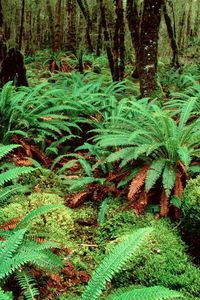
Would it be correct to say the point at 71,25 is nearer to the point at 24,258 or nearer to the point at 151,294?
the point at 24,258

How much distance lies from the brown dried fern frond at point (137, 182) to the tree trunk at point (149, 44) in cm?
320

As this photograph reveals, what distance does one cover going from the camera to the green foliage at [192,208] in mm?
3197

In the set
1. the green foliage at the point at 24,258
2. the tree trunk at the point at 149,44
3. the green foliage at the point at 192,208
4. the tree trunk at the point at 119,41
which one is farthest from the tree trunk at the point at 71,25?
the green foliage at the point at 24,258

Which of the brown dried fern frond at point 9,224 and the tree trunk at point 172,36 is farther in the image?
the tree trunk at point 172,36

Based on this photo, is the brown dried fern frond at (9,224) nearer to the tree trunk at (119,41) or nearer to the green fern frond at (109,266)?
the green fern frond at (109,266)

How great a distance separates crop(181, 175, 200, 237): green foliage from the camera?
3197 millimetres

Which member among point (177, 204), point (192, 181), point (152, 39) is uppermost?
point (152, 39)

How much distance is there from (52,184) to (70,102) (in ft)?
6.65

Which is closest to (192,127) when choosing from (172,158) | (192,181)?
(172,158)

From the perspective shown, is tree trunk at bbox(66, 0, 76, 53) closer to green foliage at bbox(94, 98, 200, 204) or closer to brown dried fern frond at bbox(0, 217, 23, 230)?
green foliage at bbox(94, 98, 200, 204)

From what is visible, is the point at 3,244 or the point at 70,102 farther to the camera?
the point at 70,102

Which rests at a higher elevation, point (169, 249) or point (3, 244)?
point (3, 244)

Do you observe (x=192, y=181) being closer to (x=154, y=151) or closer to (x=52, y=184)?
(x=154, y=151)

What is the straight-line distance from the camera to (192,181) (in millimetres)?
3500
